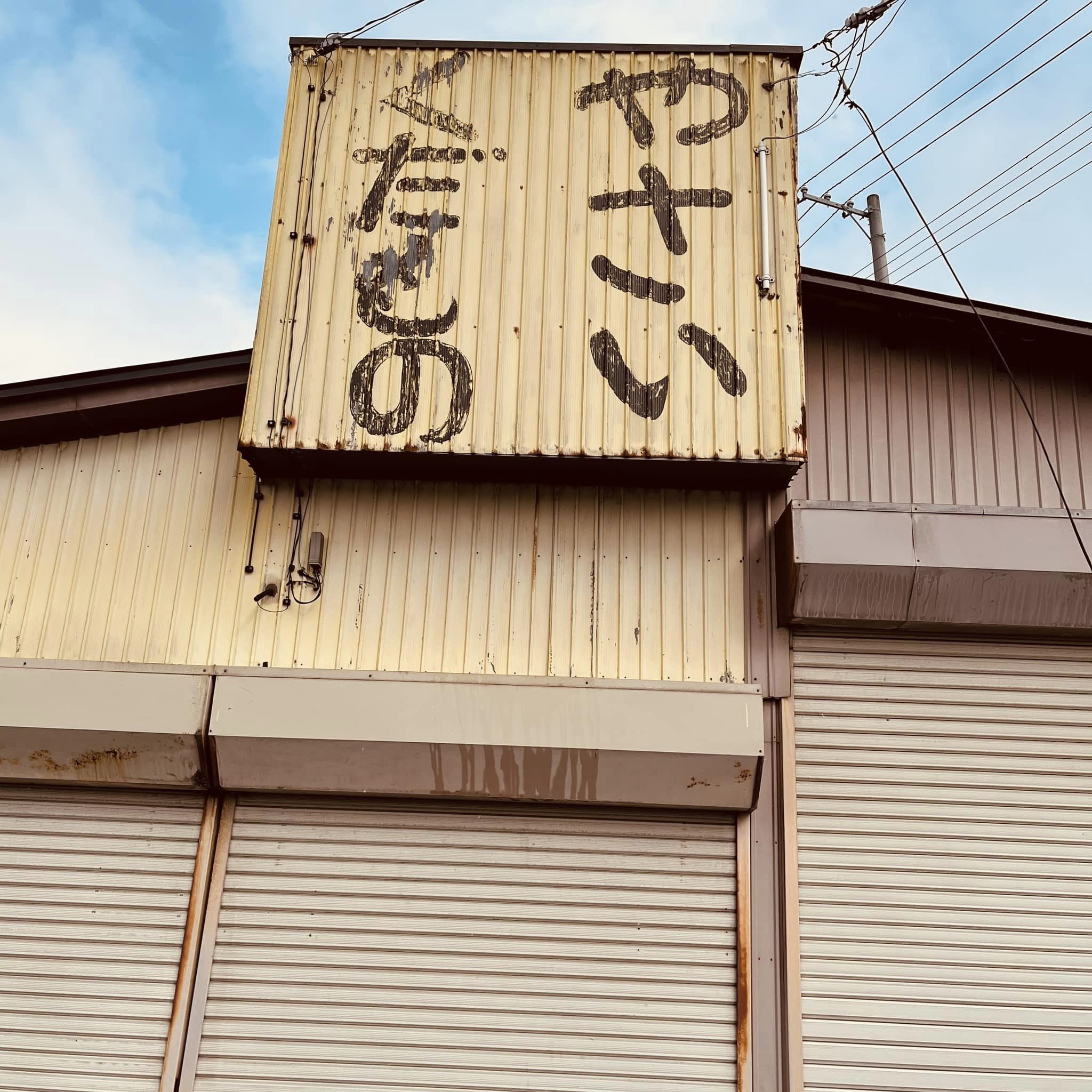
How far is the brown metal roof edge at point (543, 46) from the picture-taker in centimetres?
687

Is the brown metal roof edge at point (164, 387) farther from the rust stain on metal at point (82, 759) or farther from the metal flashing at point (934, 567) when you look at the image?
the rust stain on metal at point (82, 759)

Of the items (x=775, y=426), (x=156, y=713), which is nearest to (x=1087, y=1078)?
(x=775, y=426)

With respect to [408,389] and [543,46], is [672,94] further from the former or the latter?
[408,389]

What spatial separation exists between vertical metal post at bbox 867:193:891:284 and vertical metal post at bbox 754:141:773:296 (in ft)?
28.3

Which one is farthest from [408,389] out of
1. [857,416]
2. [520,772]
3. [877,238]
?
[877,238]

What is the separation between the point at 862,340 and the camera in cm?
704

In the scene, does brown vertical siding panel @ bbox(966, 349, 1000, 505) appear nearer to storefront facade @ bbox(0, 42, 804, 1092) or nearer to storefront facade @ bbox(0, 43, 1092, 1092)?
storefront facade @ bbox(0, 43, 1092, 1092)

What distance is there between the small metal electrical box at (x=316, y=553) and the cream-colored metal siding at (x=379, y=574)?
0.10 m

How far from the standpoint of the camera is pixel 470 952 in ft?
19.0

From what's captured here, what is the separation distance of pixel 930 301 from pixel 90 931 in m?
7.43

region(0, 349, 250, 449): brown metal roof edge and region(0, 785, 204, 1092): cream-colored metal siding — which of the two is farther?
region(0, 349, 250, 449): brown metal roof edge

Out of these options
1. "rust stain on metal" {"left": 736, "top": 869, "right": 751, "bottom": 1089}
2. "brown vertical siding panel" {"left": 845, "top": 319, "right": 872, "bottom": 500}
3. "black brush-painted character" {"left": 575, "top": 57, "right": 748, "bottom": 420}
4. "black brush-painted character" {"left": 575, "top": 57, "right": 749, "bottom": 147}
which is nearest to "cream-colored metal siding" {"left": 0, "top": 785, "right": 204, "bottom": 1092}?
"rust stain on metal" {"left": 736, "top": 869, "right": 751, "bottom": 1089}

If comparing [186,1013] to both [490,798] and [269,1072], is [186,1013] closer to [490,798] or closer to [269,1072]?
[269,1072]

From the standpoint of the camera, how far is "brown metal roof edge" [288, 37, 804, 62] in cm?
687
